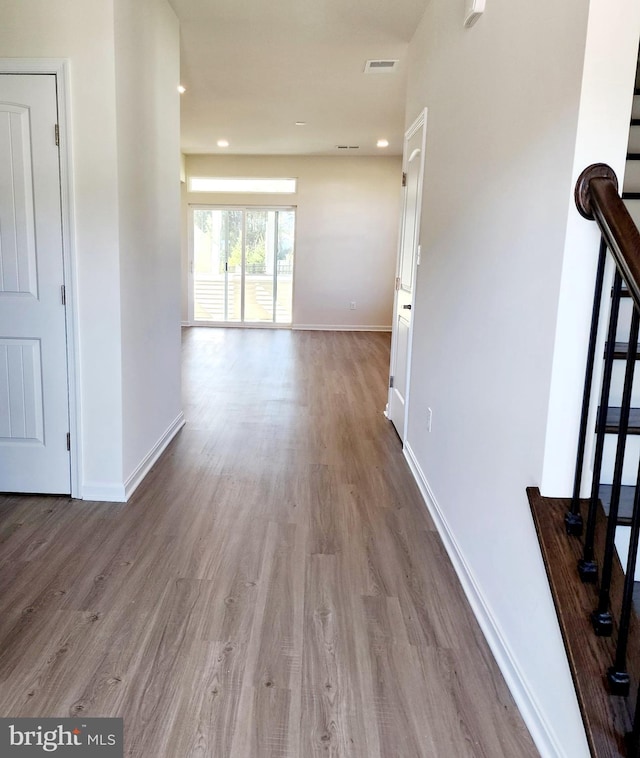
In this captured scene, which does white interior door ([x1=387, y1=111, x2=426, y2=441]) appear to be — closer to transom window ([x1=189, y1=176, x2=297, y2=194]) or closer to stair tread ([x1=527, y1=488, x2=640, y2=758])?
stair tread ([x1=527, y1=488, x2=640, y2=758])

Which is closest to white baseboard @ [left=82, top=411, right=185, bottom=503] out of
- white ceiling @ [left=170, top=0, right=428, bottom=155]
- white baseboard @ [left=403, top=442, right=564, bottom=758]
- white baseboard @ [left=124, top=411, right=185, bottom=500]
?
white baseboard @ [left=124, top=411, right=185, bottom=500]

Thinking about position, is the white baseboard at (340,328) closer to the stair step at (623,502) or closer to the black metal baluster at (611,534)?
the stair step at (623,502)

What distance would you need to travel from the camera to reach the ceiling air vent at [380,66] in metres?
4.34

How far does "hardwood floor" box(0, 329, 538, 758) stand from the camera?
59.4 inches

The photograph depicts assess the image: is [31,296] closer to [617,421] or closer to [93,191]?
[93,191]

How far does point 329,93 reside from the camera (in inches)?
209

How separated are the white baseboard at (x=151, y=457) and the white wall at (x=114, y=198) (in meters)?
0.04

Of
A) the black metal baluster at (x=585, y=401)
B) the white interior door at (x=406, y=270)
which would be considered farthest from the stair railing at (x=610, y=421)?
the white interior door at (x=406, y=270)

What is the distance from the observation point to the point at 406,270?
4.07 meters

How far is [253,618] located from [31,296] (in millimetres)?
1861

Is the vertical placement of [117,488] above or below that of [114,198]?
below

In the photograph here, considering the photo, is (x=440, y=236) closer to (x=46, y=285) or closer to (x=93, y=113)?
(x=93, y=113)

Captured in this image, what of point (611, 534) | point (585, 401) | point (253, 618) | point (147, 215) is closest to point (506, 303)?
point (585, 401)

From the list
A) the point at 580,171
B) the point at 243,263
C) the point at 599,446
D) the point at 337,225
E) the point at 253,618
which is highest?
the point at 337,225
